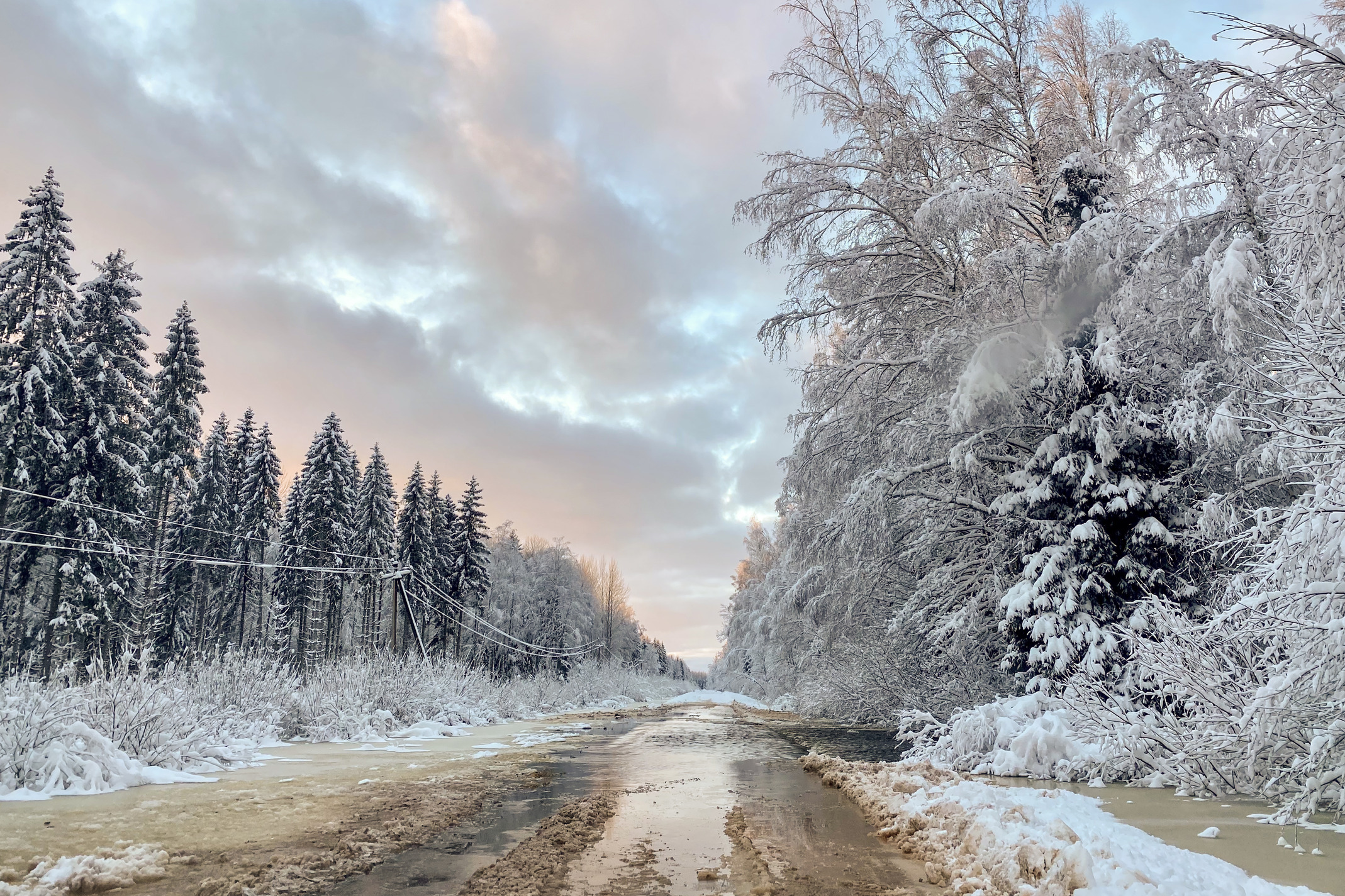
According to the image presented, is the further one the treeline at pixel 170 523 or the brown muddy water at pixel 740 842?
the treeline at pixel 170 523

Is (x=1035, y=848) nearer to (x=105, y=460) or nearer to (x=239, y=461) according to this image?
(x=105, y=460)

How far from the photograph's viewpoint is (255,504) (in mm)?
40375

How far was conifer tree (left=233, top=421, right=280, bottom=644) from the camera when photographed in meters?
40.3

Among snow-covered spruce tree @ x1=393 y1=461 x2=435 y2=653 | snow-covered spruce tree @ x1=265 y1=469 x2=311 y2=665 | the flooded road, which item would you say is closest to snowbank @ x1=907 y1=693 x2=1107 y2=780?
the flooded road

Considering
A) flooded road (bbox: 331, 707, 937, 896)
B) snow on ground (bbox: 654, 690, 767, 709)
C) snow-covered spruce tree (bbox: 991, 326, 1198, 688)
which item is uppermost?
snow-covered spruce tree (bbox: 991, 326, 1198, 688)

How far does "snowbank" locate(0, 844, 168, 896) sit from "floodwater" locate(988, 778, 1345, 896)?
621 cm

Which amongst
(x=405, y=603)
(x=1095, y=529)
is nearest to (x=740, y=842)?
(x=1095, y=529)

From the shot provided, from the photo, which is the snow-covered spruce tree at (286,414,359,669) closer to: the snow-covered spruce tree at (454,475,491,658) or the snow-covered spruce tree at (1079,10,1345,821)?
the snow-covered spruce tree at (454,475,491,658)

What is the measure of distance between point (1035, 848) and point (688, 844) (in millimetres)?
2545

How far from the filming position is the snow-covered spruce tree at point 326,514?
40.4 meters

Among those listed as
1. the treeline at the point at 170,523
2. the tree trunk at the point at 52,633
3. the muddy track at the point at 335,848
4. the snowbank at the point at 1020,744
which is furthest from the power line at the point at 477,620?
the snowbank at the point at 1020,744

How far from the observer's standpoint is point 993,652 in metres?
12.6

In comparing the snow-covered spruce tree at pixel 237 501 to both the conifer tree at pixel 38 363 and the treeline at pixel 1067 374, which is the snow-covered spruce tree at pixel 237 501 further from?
the treeline at pixel 1067 374

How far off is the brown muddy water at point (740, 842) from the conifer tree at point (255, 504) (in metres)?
37.2
